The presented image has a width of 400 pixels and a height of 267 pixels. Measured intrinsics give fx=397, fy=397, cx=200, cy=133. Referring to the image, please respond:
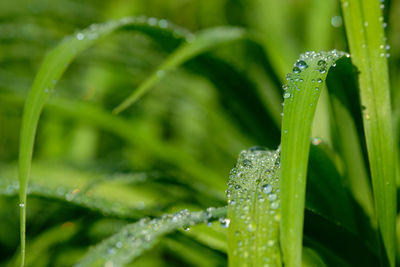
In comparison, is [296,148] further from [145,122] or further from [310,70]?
[145,122]

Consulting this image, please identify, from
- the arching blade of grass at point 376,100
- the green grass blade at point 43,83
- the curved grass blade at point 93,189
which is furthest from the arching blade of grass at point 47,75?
the arching blade of grass at point 376,100

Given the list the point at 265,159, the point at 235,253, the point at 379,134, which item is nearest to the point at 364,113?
the point at 379,134

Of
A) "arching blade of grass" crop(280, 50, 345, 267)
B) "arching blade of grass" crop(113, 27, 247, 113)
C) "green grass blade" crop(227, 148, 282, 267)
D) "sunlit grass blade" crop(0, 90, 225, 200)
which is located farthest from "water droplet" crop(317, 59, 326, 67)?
"sunlit grass blade" crop(0, 90, 225, 200)

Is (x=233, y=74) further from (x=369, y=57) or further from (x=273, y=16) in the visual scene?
(x=273, y=16)

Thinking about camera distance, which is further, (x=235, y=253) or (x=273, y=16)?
(x=273, y=16)

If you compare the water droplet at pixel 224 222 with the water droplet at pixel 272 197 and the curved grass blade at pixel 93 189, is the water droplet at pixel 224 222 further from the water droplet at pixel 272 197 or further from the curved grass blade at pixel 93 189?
the curved grass blade at pixel 93 189

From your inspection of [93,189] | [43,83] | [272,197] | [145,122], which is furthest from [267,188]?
[145,122]
